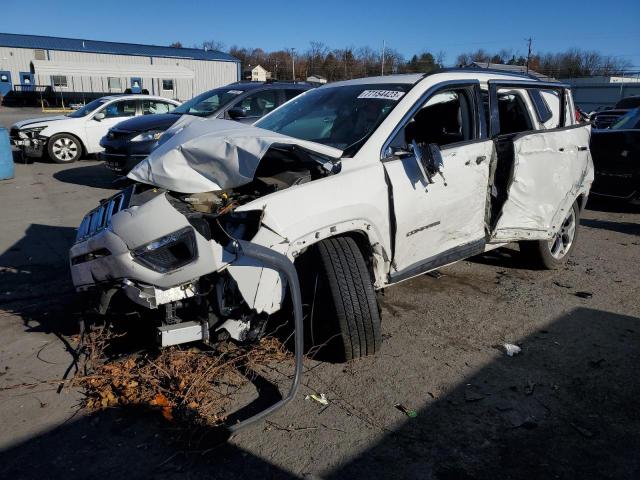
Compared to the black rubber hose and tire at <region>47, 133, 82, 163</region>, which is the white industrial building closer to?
tire at <region>47, 133, 82, 163</region>

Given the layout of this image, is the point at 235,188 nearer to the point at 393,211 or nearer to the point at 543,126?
the point at 393,211

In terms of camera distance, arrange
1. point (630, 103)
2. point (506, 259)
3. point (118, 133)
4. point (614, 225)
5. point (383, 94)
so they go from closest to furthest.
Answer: point (383, 94)
point (506, 259)
point (614, 225)
point (118, 133)
point (630, 103)

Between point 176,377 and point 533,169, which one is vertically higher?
point 533,169

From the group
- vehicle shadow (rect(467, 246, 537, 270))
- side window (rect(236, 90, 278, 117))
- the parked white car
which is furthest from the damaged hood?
the parked white car

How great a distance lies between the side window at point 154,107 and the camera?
44.0 feet

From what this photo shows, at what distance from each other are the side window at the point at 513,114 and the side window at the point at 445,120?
600 mm

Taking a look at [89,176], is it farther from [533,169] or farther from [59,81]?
[59,81]

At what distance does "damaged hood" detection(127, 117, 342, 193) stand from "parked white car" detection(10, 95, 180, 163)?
414 inches

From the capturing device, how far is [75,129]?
12734 millimetres

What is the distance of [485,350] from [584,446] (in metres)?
1.11

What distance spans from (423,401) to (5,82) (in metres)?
56.4

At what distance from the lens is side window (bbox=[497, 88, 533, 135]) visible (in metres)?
5.07

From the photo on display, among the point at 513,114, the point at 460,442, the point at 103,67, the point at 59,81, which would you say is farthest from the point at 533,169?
the point at 59,81

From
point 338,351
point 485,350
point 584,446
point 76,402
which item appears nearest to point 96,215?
point 76,402
